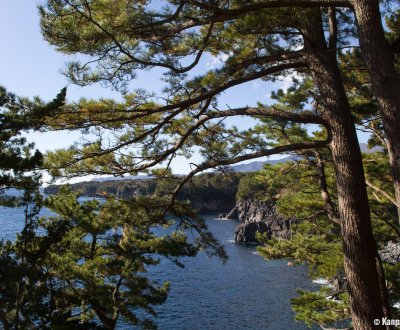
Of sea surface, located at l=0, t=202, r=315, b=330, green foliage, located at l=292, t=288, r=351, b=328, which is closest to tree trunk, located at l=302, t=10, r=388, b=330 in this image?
green foliage, located at l=292, t=288, r=351, b=328

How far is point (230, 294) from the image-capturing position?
22.3m

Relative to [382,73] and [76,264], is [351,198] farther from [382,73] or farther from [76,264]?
[76,264]

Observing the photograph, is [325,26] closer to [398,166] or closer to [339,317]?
[398,166]

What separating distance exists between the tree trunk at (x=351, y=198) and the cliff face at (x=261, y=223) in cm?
3200

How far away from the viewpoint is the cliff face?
4347 cm

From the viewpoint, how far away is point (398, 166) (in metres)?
2.72

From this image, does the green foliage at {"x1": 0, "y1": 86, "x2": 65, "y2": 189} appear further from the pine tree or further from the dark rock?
the dark rock

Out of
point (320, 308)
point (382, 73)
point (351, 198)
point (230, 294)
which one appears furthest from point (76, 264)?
point (230, 294)

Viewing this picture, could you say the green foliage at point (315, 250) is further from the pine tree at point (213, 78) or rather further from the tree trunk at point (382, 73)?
the tree trunk at point (382, 73)

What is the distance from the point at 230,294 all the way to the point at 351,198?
20.7 m

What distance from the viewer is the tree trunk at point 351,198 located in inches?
120

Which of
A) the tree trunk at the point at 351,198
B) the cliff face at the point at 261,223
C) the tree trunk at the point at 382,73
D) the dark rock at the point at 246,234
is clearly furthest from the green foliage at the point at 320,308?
the dark rock at the point at 246,234

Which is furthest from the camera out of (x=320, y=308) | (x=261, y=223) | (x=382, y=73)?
(x=261, y=223)

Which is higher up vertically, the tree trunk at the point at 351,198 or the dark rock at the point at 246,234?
the tree trunk at the point at 351,198
